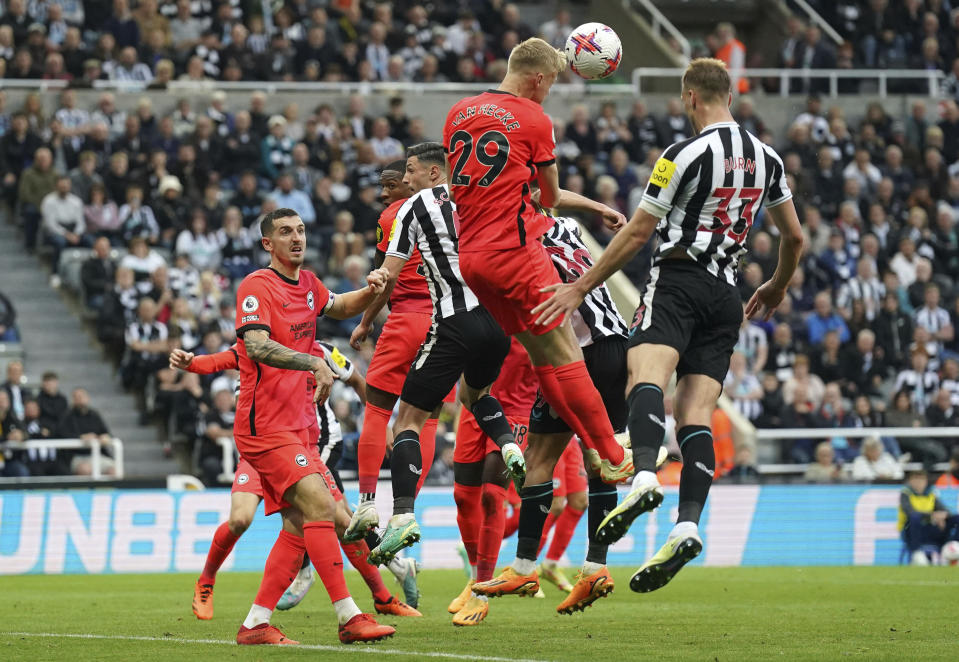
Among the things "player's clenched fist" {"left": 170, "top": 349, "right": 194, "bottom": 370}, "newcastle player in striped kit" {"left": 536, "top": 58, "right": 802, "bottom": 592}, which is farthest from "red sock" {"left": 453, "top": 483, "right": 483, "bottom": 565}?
"newcastle player in striped kit" {"left": 536, "top": 58, "right": 802, "bottom": 592}

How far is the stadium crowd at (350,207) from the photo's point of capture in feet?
66.3

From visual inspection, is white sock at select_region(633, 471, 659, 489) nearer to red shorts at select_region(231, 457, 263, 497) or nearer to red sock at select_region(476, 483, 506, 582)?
red sock at select_region(476, 483, 506, 582)

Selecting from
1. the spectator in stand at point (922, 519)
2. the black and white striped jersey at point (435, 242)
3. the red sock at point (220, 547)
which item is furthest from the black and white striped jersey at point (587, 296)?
the spectator in stand at point (922, 519)

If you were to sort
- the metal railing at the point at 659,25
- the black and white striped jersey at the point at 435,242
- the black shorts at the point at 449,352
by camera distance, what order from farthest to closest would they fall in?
the metal railing at the point at 659,25
the black and white striped jersey at the point at 435,242
the black shorts at the point at 449,352

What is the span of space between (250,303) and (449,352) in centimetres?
136

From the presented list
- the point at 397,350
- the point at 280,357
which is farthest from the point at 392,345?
the point at 280,357

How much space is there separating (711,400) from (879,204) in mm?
17792

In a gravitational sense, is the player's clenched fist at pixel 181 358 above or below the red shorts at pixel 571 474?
above

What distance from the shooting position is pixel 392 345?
34.4ft

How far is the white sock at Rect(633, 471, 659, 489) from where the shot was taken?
7652 mm

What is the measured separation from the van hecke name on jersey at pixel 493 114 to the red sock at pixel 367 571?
3.06 metres

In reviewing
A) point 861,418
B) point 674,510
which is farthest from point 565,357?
point 861,418

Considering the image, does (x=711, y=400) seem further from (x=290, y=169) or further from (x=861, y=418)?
(x=290, y=169)

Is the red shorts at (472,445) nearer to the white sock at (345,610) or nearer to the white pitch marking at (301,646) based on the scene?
the white sock at (345,610)
